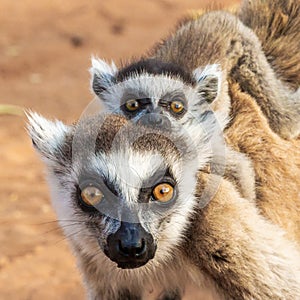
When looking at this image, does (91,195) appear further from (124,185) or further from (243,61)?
(243,61)

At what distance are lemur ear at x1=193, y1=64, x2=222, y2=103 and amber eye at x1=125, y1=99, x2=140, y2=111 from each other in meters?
0.39

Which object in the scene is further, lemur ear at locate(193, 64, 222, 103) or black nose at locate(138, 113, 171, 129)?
lemur ear at locate(193, 64, 222, 103)

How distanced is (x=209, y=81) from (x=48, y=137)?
3.46ft

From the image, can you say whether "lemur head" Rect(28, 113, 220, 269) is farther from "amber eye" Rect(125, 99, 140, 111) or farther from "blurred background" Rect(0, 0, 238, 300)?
"blurred background" Rect(0, 0, 238, 300)

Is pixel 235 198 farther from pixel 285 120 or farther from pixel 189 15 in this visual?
pixel 189 15

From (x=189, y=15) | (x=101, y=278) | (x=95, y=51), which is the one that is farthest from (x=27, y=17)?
(x=101, y=278)

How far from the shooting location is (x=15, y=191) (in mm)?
7465

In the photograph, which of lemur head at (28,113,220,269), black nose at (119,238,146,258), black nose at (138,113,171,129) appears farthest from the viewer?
black nose at (138,113,171,129)

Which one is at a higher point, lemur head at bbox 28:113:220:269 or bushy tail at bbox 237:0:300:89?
bushy tail at bbox 237:0:300:89

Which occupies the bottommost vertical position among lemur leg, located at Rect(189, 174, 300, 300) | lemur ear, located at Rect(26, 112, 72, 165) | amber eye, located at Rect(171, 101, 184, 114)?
lemur leg, located at Rect(189, 174, 300, 300)

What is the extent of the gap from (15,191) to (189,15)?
227 centimetres

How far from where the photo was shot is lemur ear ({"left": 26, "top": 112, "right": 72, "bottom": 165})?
4.48m

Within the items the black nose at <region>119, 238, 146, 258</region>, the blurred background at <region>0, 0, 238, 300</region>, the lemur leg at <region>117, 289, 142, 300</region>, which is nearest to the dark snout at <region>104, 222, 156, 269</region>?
the black nose at <region>119, 238, 146, 258</region>

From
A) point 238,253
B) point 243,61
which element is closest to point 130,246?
point 238,253
